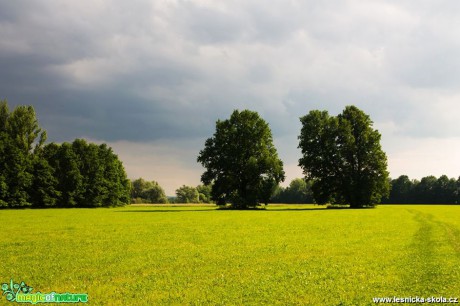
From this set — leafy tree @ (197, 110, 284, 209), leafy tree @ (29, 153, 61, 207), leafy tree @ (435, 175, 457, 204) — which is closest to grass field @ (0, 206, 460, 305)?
leafy tree @ (197, 110, 284, 209)

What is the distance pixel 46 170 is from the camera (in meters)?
103

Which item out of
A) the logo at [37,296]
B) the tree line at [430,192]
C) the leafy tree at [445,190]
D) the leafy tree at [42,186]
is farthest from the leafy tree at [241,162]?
the leafy tree at [445,190]

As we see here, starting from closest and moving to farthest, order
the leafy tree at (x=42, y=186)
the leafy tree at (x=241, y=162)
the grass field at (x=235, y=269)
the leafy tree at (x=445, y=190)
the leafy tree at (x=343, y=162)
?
the grass field at (x=235, y=269)
the leafy tree at (x=241, y=162)
the leafy tree at (x=343, y=162)
the leafy tree at (x=42, y=186)
the leafy tree at (x=445, y=190)

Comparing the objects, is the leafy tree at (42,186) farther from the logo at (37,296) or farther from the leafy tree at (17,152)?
the logo at (37,296)

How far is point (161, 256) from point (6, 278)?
7313mm

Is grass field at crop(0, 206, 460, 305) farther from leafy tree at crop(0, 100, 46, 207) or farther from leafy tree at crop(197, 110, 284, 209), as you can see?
leafy tree at crop(0, 100, 46, 207)

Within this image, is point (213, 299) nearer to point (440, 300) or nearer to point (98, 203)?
point (440, 300)

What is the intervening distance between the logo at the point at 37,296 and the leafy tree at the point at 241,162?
75857 mm

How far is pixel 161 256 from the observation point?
19516 millimetres

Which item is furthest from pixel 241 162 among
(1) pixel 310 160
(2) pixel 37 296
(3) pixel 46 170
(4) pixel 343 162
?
(2) pixel 37 296

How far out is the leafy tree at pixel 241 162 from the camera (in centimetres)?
8906

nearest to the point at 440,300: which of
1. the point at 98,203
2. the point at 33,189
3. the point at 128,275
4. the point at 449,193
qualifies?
the point at 128,275

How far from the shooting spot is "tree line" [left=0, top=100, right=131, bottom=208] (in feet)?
306

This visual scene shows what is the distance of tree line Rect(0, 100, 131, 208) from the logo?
8906cm
